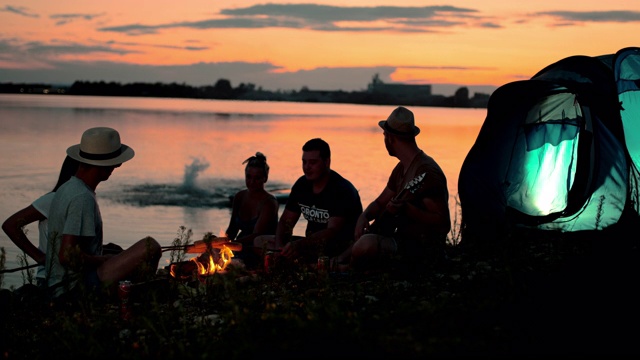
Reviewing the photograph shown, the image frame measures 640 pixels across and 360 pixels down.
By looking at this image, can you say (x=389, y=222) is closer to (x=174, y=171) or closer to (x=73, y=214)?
(x=73, y=214)

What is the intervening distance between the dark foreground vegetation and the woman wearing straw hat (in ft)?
0.78

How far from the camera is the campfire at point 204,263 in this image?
7875mm

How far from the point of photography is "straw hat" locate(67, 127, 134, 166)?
732cm

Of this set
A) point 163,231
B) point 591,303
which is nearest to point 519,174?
point 591,303

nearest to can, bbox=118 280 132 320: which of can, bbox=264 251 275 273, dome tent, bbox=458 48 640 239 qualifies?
can, bbox=264 251 275 273

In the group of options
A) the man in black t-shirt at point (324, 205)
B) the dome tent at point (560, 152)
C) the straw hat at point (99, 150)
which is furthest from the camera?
the dome tent at point (560, 152)

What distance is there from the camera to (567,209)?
1037cm

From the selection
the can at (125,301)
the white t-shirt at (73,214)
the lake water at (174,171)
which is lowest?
the lake water at (174,171)

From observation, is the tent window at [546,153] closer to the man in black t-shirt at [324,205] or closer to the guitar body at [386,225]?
the man in black t-shirt at [324,205]

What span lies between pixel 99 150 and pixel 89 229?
717mm

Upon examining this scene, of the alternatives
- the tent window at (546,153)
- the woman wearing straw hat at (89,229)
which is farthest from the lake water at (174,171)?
the tent window at (546,153)

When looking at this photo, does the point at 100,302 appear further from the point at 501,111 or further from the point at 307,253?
the point at 501,111

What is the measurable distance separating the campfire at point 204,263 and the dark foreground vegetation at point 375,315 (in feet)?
0.55

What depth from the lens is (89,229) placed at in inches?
279
